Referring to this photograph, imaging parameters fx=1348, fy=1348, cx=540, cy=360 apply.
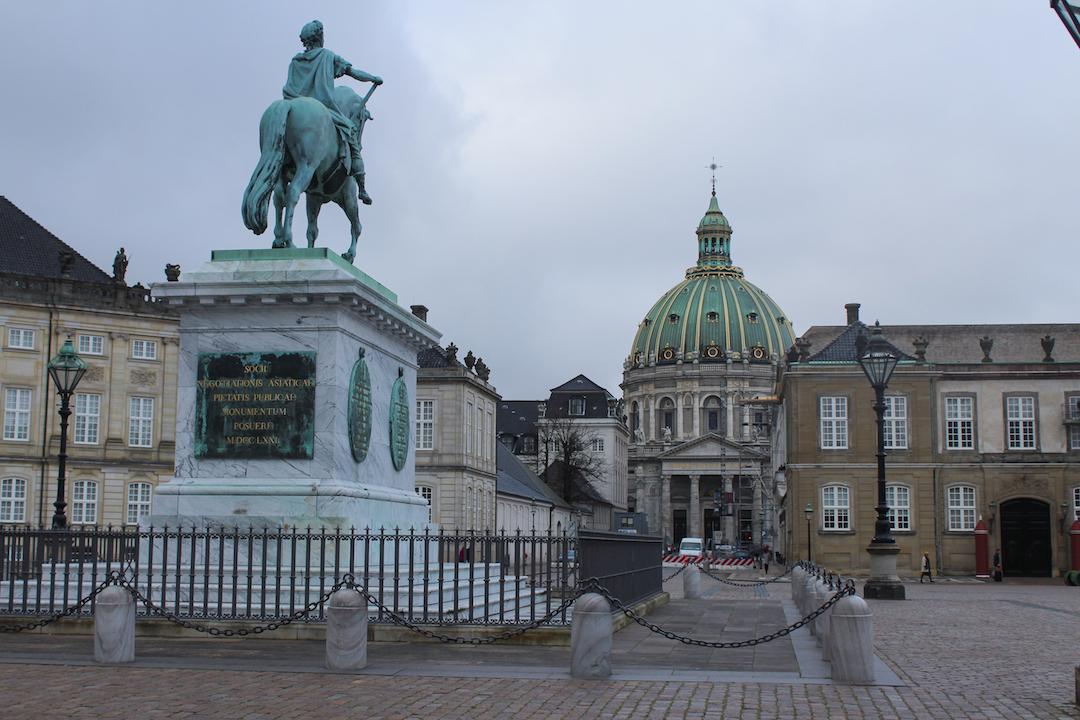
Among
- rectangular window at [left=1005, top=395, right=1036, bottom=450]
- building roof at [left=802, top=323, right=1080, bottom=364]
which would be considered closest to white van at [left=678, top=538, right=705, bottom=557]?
building roof at [left=802, top=323, right=1080, bottom=364]

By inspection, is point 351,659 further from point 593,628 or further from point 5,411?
point 5,411

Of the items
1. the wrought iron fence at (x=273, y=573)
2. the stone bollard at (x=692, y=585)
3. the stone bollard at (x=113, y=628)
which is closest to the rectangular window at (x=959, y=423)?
the stone bollard at (x=692, y=585)

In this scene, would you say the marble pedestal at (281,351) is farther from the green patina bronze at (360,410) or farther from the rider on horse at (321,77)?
the rider on horse at (321,77)

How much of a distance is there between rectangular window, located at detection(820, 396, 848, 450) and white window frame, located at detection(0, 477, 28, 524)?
34.5 m

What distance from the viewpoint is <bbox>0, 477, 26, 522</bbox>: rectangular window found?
5544cm

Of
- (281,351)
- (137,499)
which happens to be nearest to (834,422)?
(137,499)

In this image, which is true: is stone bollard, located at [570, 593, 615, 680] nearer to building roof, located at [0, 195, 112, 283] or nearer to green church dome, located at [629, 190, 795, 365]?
building roof, located at [0, 195, 112, 283]

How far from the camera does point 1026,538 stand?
2328 inches

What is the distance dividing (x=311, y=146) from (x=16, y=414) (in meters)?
42.4

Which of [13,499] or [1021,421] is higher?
[1021,421]

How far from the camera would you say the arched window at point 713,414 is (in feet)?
613

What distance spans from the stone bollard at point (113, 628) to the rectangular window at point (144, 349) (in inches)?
1854

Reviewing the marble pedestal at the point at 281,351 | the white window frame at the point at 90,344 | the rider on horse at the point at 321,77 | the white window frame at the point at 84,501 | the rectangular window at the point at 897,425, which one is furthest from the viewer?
the rectangular window at the point at 897,425

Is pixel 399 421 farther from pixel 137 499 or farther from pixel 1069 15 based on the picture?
pixel 137 499
